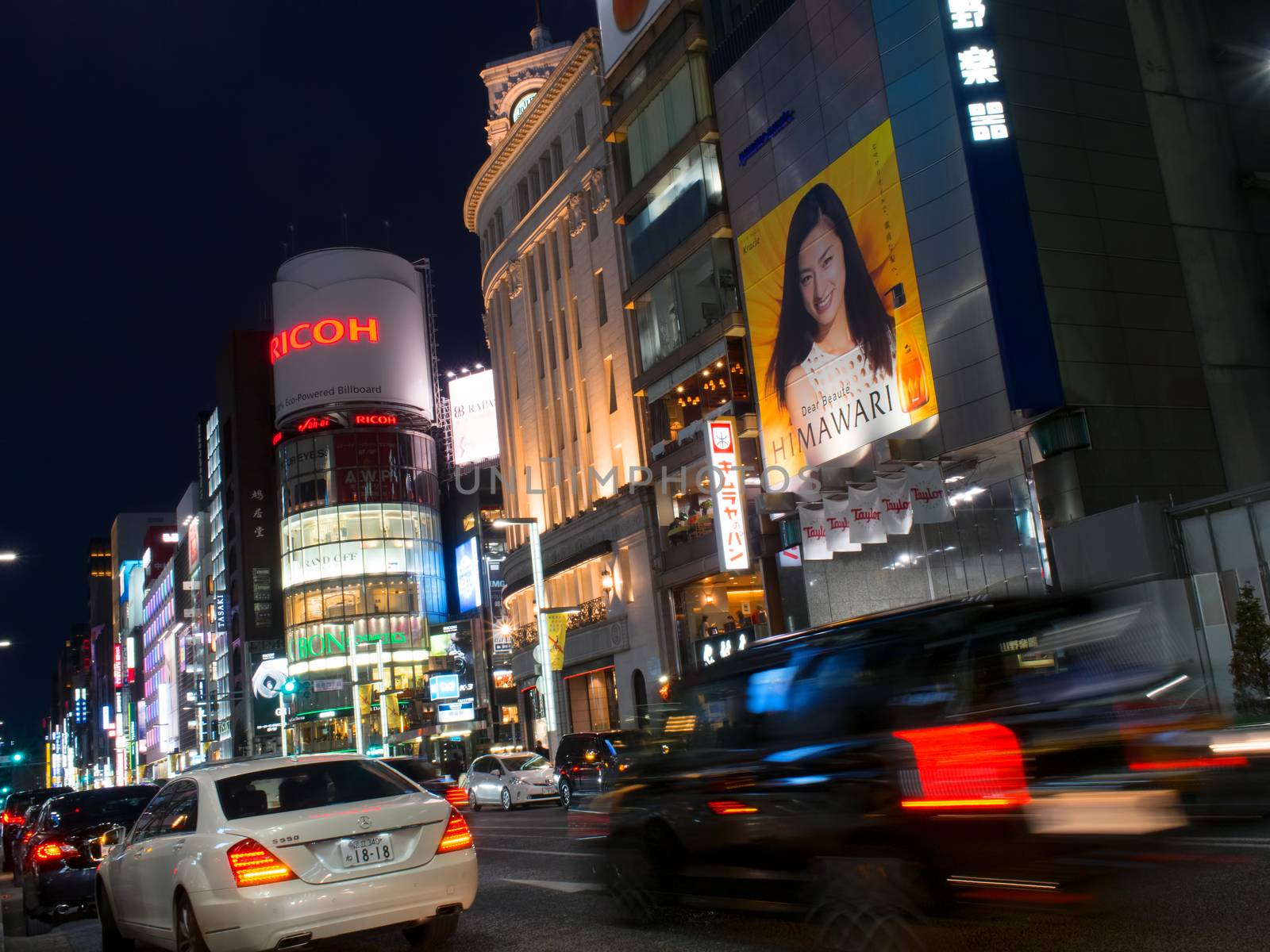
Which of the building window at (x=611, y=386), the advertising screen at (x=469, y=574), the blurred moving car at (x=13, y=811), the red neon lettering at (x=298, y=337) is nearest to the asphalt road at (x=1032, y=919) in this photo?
the blurred moving car at (x=13, y=811)

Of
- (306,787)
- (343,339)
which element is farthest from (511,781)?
(343,339)

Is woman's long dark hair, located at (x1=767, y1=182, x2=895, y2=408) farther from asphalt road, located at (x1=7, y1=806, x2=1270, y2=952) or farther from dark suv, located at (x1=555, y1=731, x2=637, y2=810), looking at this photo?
asphalt road, located at (x1=7, y1=806, x2=1270, y2=952)

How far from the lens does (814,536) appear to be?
99.8 ft

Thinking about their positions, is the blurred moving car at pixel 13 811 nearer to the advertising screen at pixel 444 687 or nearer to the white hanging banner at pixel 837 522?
the white hanging banner at pixel 837 522

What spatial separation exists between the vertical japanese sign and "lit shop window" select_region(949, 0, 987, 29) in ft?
41.1

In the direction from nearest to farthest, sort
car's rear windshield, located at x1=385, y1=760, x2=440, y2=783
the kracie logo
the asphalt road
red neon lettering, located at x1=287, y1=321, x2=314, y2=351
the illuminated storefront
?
the asphalt road → car's rear windshield, located at x1=385, y1=760, x2=440, y2=783 → the illuminated storefront → red neon lettering, located at x1=287, y1=321, x2=314, y2=351 → the kracie logo

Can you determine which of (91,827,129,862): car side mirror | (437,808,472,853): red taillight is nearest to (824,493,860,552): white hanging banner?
(91,827,129,862): car side mirror

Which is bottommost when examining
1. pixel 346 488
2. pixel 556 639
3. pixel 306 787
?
pixel 306 787

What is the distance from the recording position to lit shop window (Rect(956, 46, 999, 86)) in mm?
26422

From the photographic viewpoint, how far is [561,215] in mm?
48812

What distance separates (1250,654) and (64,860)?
17.9 metres

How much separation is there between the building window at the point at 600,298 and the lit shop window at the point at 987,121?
21.0 meters

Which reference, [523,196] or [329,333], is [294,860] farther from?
[329,333]

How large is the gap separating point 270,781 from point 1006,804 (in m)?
5.56
